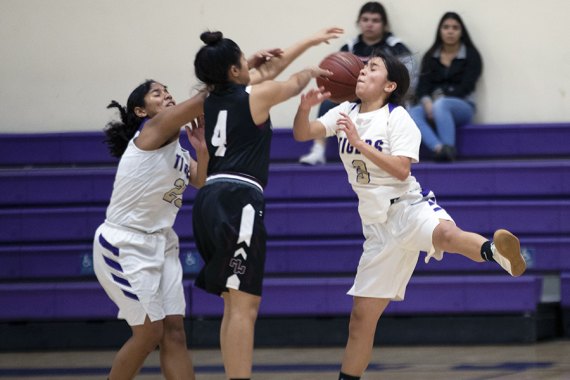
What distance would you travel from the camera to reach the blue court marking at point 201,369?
639cm

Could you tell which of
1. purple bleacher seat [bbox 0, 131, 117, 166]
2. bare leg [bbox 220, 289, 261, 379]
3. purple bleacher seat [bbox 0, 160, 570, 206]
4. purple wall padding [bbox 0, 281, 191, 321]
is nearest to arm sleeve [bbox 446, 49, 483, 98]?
purple bleacher seat [bbox 0, 160, 570, 206]

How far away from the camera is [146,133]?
16.5 feet

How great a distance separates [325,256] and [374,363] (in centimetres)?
134

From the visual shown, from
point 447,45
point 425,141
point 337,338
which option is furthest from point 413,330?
point 447,45

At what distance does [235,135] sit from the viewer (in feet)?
14.6

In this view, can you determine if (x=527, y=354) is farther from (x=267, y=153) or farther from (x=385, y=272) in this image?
(x=267, y=153)

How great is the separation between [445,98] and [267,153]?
3759 mm

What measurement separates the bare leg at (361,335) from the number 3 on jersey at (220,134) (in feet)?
3.14

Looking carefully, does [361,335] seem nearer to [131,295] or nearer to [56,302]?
[131,295]

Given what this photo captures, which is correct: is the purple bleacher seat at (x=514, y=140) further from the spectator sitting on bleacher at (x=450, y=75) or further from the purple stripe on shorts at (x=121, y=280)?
the purple stripe on shorts at (x=121, y=280)

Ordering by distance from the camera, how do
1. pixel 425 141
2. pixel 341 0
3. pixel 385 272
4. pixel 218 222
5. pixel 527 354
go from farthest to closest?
pixel 341 0 → pixel 425 141 → pixel 527 354 → pixel 385 272 → pixel 218 222

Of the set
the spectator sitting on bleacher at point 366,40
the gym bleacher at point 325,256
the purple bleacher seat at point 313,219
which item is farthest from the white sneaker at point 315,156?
the purple bleacher seat at point 313,219

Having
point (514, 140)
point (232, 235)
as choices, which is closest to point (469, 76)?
point (514, 140)

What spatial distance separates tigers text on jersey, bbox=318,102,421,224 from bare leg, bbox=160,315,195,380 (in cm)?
101
